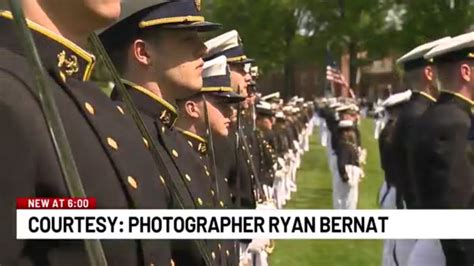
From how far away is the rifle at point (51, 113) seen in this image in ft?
3.45

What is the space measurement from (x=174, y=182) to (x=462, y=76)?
37.4 inches

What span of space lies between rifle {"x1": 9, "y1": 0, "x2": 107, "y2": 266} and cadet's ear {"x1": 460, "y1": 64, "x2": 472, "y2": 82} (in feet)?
4.31

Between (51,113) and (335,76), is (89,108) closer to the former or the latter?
(51,113)

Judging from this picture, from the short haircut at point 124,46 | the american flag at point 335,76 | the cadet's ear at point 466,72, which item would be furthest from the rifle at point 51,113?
the cadet's ear at point 466,72

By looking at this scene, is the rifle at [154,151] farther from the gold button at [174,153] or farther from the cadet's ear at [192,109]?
the cadet's ear at [192,109]

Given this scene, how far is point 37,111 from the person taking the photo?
44.1 inches

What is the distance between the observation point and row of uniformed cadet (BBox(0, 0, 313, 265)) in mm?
1117

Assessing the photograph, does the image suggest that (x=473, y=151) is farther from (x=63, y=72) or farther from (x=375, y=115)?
(x=63, y=72)

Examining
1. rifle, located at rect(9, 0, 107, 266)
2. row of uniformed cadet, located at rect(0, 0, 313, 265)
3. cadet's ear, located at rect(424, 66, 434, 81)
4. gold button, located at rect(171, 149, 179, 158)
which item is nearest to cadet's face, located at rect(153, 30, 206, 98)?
row of uniformed cadet, located at rect(0, 0, 313, 265)

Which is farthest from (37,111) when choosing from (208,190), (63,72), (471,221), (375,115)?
(375,115)

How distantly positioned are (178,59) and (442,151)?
81cm

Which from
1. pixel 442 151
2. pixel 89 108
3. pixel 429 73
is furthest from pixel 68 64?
pixel 429 73

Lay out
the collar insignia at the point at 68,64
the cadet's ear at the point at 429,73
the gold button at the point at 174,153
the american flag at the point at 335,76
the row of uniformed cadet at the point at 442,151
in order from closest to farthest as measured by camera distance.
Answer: the collar insignia at the point at 68,64, the gold button at the point at 174,153, the american flag at the point at 335,76, the row of uniformed cadet at the point at 442,151, the cadet's ear at the point at 429,73

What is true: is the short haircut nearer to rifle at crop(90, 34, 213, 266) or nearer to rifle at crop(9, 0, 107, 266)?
rifle at crop(90, 34, 213, 266)
